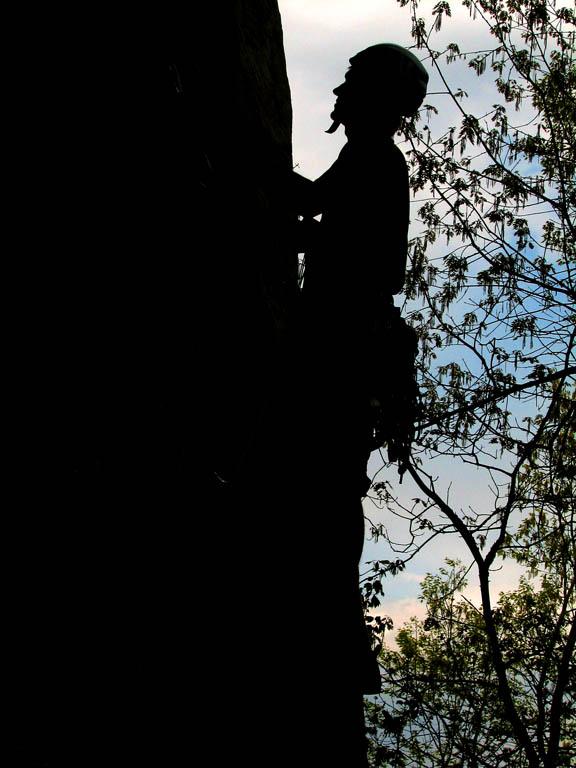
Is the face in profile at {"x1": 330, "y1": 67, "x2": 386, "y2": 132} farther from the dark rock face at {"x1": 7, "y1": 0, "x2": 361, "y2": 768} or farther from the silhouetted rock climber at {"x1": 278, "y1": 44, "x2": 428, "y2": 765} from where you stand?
the dark rock face at {"x1": 7, "y1": 0, "x2": 361, "y2": 768}

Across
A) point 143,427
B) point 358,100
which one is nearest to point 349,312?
point 358,100

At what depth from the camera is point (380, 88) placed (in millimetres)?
3217

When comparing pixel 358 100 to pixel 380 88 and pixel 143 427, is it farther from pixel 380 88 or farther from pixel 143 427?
pixel 143 427

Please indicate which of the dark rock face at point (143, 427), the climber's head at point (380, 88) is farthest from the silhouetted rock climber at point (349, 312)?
the dark rock face at point (143, 427)

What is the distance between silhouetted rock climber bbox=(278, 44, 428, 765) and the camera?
3066mm

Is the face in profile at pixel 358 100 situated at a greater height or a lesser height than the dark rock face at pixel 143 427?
greater

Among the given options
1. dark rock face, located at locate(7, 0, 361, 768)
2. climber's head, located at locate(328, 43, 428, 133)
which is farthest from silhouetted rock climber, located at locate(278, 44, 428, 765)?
dark rock face, located at locate(7, 0, 361, 768)

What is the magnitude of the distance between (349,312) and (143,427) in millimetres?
1236

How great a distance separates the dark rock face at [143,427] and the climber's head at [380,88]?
0.51 m

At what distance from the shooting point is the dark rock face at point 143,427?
73.7 inches

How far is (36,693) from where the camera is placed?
1.73 metres

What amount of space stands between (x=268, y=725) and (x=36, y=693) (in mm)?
981

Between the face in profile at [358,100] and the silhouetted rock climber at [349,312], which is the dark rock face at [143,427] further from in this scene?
the face in profile at [358,100]

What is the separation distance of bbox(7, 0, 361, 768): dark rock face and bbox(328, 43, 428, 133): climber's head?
19.9 inches
